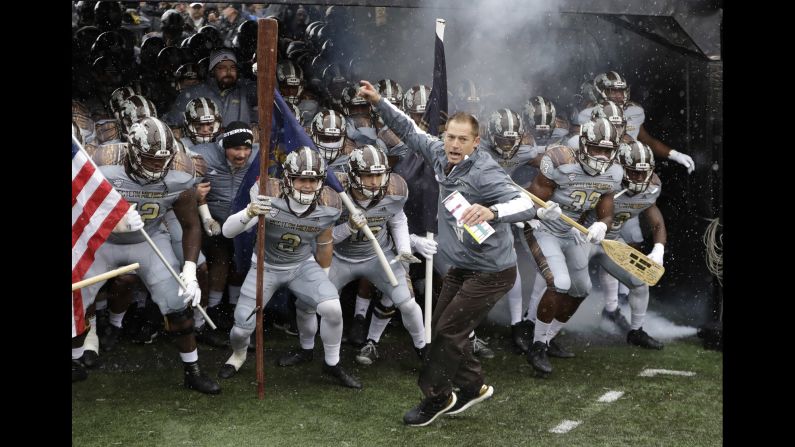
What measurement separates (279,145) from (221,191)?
3.47 feet

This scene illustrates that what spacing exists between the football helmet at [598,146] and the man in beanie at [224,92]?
107 inches

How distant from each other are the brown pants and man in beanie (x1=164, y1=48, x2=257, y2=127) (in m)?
3.04

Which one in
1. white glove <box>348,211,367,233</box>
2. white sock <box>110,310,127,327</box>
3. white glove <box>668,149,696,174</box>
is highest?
white glove <box>348,211,367,233</box>

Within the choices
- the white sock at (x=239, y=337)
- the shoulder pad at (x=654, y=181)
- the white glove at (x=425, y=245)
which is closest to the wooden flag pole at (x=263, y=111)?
the white sock at (x=239, y=337)

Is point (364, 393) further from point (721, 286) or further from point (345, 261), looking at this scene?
point (721, 286)

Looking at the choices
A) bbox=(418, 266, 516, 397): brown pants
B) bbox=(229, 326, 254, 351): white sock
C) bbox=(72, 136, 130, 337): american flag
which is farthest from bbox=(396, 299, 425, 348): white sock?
bbox=(72, 136, 130, 337): american flag

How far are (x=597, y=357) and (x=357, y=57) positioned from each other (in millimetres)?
3674

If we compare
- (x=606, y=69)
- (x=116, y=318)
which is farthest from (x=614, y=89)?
(x=116, y=318)

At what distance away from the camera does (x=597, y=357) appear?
26.5ft

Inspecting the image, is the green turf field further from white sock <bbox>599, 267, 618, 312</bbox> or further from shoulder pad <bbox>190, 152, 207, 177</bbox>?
shoulder pad <bbox>190, 152, 207, 177</bbox>

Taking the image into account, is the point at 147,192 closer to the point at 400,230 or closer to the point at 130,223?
the point at 130,223

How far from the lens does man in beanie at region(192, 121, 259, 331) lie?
308 inches

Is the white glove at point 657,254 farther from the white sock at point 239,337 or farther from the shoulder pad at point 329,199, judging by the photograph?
the white sock at point 239,337

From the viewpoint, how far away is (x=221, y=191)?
26.2 feet
